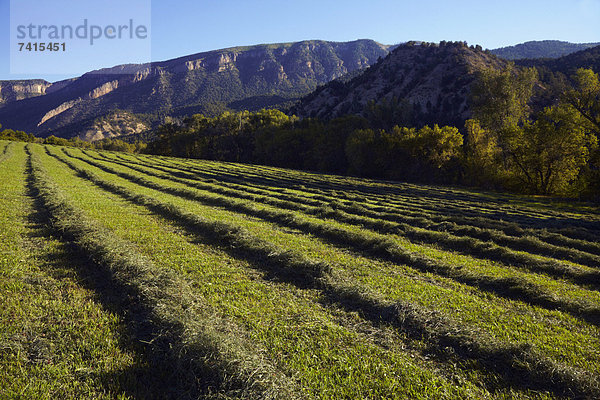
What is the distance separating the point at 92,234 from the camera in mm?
12047

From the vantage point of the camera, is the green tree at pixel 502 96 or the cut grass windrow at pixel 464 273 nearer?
the cut grass windrow at pixel 464 273

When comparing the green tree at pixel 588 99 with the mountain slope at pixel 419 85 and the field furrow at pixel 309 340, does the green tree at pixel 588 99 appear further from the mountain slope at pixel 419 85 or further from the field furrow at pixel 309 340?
the mountain slope at pixel 419 85

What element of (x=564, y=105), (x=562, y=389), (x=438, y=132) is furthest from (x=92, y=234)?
(x=438, y=132)

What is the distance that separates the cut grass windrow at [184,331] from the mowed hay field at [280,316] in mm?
34

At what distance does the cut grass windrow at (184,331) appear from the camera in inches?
192

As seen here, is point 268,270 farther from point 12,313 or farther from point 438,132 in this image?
point 438,132

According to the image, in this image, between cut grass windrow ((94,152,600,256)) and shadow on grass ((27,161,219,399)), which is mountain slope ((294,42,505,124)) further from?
shadow on grass ((27,161,219,399))

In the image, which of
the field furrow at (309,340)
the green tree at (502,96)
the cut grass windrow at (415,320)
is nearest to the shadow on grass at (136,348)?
the field furrow at (309,340)

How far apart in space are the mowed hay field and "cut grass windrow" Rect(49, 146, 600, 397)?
33 mm

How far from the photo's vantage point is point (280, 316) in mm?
7316

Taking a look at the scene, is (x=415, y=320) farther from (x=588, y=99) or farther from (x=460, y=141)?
(x=460, y=141)

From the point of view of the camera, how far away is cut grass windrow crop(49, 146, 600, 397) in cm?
549

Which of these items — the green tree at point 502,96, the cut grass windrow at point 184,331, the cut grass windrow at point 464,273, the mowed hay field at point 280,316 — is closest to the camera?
the cut grass windrow at point 184,331

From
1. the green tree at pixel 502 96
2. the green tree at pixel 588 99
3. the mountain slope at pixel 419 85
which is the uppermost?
the mountain slope at pixel 419 85
